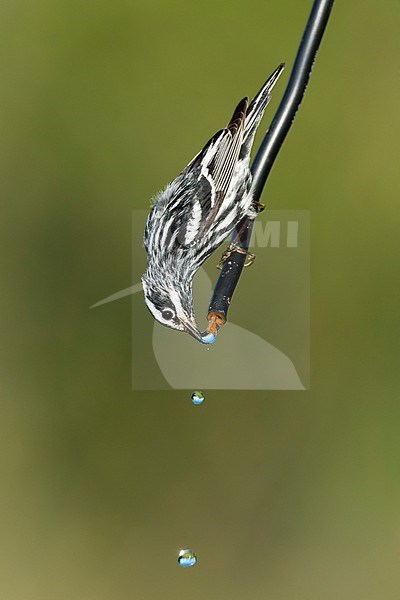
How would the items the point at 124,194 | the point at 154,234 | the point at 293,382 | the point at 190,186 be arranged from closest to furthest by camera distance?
the point at 154,234 < the point at 190,186 < the point at 124,194 < the point at 293,382

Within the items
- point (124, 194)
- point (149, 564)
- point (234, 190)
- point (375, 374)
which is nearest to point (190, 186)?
point (234, 190)

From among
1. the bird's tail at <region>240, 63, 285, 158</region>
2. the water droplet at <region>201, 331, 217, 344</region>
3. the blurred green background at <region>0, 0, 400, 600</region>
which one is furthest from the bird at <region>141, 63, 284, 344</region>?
the blurred green background at <region>0, 0, 400, 600</region>

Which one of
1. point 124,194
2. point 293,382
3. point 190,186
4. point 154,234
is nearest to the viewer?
point 154,234

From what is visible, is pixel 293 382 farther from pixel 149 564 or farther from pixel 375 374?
pixel 149 564

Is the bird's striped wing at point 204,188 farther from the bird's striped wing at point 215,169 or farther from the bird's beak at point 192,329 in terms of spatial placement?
the bird's beak at point 192,329

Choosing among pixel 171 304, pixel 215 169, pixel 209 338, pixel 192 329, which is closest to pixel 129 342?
pixel 215 169

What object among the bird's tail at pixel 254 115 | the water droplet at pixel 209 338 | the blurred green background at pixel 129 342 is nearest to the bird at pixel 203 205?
the bird's tail at pixel 254 115

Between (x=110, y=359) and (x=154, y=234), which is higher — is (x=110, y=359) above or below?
below

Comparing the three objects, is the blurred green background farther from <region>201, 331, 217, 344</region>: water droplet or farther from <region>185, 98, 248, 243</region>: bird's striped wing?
<region>201, 331, 217, 344</region>: water droplet
